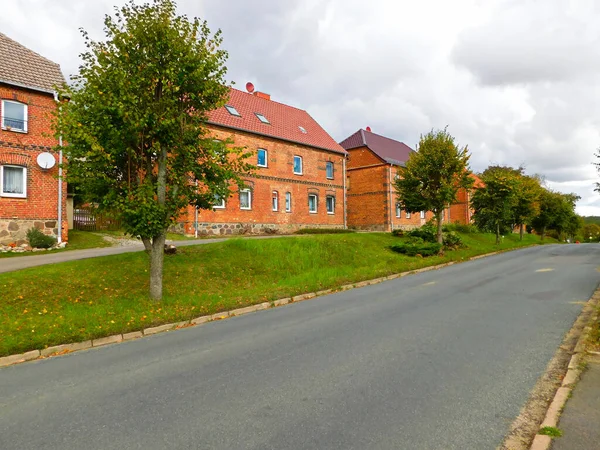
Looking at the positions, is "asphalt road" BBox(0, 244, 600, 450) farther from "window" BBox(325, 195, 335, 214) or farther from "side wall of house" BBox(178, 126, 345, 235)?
"window" BBox(325, 195, 335, 214)

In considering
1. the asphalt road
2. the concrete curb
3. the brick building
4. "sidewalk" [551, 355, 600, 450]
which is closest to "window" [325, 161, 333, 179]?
the brick building

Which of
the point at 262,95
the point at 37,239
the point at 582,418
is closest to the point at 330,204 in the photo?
the point at 262,95

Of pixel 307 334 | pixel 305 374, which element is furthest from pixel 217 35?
pixel 305 374

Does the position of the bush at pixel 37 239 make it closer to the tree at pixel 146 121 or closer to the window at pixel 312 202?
the tree at pixel 146 121

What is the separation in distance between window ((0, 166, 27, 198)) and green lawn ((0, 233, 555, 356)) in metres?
8.22

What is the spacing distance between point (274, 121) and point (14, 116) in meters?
18.5

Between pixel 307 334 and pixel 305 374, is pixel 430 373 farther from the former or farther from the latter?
pixel 307 334

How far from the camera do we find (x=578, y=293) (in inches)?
404

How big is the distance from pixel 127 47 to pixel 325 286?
8.27 metres

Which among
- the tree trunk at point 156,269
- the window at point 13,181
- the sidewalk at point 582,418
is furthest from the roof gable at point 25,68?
the sidewalk at point 582,418

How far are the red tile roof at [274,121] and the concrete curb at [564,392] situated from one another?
2414 centimetres

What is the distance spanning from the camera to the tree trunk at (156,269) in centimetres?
986

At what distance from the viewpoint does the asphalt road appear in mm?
3535

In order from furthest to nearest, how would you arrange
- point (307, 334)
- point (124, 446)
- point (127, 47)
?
point (127, 47) < point (307, 334) < point (124, 446)
